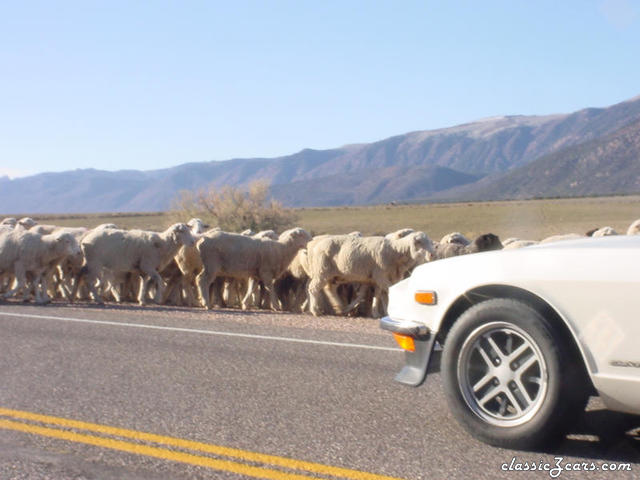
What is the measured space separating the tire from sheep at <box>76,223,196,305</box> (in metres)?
11.4

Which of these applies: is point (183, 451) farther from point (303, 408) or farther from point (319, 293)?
point (319, 293)

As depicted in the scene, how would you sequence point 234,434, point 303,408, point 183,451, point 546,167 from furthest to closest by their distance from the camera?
point 546,167
point 303,408
point 234,434
point 183,451

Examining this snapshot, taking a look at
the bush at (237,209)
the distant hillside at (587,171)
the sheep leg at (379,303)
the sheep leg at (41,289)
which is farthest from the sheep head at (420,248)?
the distant hillside at (587,171)

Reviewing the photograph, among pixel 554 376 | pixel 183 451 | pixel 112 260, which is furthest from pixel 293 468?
pixel 112 260

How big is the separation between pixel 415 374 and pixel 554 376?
106 centimetres

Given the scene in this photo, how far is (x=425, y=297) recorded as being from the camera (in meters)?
6.02

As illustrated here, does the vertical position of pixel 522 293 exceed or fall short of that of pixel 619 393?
it exceeds it

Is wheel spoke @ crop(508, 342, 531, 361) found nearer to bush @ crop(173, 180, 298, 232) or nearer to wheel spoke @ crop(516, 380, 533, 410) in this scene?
wheel spoke @ crop(516, 380, 533, 410)

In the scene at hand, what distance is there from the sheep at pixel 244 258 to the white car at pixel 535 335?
10949 millimetres

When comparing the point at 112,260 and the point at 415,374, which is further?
the point at 112,260

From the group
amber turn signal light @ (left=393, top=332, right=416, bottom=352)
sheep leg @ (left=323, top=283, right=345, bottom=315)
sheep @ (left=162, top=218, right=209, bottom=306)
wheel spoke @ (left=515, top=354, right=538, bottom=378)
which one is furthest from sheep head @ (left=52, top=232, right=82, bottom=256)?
wheel spoke @ (left=515, top=354, right=538, bottom=378)

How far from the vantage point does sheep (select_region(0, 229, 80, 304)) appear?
1543cm

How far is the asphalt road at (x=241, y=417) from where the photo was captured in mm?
5199

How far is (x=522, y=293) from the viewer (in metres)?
5.57
